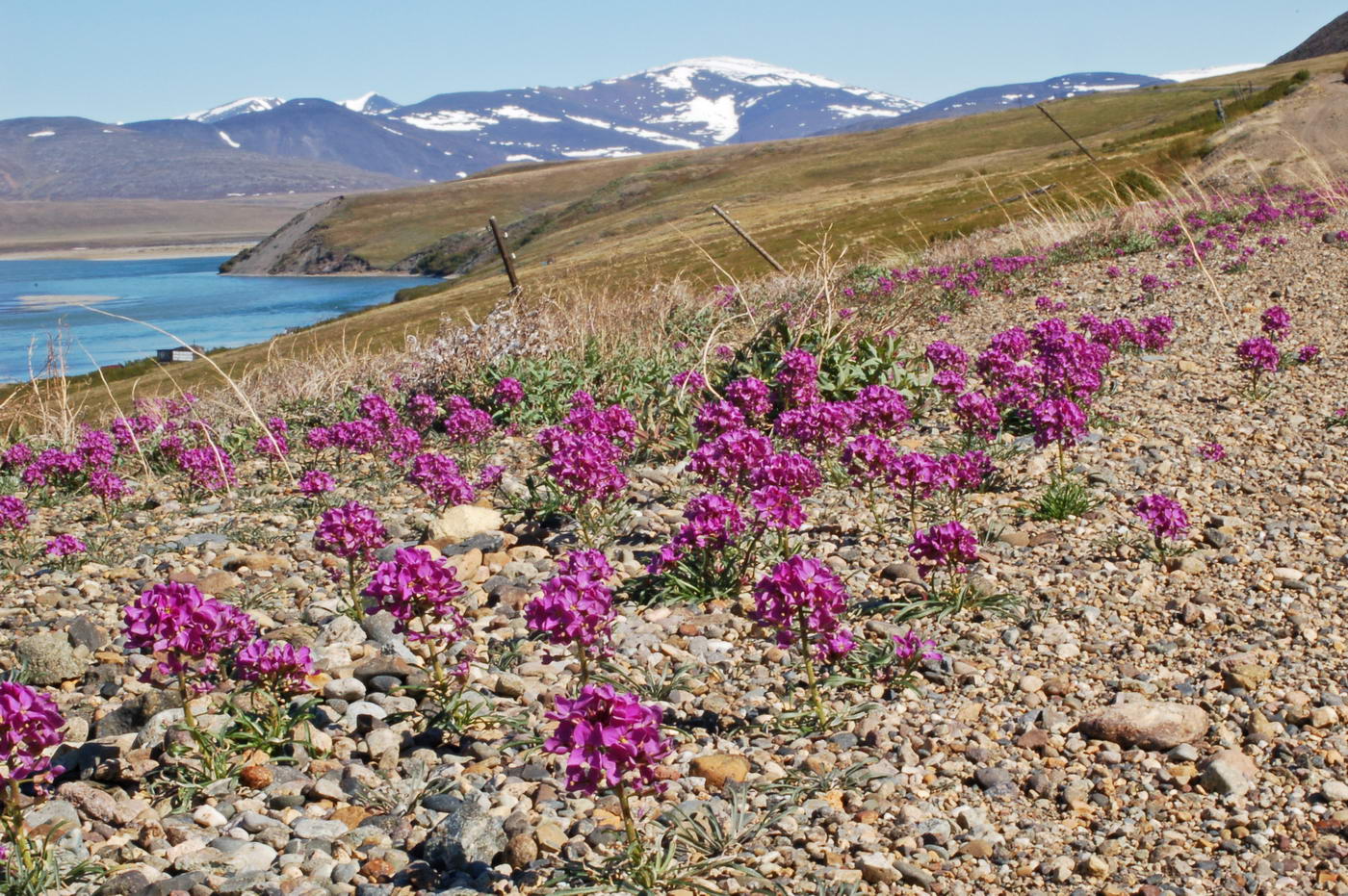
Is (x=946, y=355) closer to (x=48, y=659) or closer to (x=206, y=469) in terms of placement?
(x=206, y=469)

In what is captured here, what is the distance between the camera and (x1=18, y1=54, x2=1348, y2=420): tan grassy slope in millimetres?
32562

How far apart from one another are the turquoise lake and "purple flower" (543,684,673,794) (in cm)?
1182

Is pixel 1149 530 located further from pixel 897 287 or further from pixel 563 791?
pixel 897 287

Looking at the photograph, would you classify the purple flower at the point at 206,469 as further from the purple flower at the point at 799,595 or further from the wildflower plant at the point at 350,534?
the purple flower at the point at 799,595

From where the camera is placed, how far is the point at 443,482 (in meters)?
7.62

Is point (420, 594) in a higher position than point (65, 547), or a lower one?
higher

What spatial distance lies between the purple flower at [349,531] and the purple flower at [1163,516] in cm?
414

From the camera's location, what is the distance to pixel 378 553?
23.2 feet

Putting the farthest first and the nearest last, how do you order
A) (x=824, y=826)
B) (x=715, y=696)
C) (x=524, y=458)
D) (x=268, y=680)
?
(x=524, y=458) → (x=715, y=696) → (x=268, y=680) → (x=824, y=826)

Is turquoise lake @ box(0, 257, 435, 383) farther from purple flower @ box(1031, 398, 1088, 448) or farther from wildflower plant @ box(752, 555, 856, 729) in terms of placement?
wildflower plant @ box(752, 555, 856, 729)

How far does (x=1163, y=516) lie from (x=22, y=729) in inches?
206

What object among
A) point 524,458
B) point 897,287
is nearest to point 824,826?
point 524,458

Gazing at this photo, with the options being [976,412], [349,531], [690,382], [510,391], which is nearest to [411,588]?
[349,531]

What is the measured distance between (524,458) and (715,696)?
16.0ft
